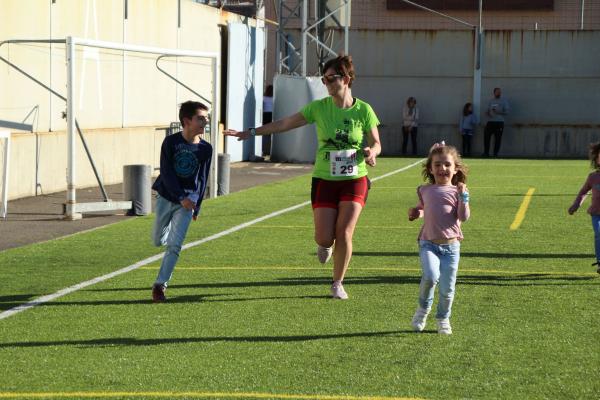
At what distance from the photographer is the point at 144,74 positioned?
2809 cm

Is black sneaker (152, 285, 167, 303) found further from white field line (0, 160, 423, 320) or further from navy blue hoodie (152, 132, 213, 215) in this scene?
white field line (0, 160, 423, 320)

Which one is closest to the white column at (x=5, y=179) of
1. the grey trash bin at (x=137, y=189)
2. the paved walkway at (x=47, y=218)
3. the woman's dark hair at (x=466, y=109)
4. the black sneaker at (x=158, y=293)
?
the paved walkway at (x=47, y=218)

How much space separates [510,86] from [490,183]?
14.6 m

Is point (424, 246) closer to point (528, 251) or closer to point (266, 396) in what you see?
point (266, 396)

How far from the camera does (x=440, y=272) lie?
9.05 metres

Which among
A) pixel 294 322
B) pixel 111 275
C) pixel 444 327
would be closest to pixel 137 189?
pixel 111 275

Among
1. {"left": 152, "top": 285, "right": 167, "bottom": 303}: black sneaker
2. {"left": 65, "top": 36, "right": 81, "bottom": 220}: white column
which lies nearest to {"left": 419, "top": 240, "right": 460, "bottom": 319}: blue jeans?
{"left": 152, "top": 285, "right": 167, "bottom": 303}: black sneaker

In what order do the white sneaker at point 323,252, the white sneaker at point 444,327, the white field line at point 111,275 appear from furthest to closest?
the white sneaker at point 323,252
the white field line at point 111,275
the white sneaker at point 444,327

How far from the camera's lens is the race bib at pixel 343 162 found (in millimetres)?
10461

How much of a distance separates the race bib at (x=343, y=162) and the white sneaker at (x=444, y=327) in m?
1.92

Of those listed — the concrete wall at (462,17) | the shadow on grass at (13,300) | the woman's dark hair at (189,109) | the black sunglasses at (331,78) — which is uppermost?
the concrete wall at (462,17)

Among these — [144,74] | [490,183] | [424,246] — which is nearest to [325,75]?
[424,246]

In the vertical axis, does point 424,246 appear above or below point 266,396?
above

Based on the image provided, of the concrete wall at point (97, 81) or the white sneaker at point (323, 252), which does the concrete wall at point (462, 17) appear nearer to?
the concrete wall at point (97, 81)
